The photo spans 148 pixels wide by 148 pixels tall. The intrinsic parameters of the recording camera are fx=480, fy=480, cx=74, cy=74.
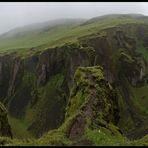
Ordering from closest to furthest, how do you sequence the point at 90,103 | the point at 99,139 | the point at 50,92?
1. the point at 99,139
2. the point at 90,103
3. the point at 50,92

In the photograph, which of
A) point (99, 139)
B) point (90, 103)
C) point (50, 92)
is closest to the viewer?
point (99, 139)


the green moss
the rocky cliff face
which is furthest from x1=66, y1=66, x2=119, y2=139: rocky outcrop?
the rocky cliff face

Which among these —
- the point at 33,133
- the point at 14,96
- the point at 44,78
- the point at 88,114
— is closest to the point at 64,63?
the point at 44,78

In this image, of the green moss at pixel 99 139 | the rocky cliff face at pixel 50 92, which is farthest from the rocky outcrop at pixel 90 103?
the rocky cliff face at pixel 50 92

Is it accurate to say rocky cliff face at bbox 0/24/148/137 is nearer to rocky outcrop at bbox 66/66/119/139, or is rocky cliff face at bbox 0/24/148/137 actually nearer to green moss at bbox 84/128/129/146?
rocky outcrop at bbox 66/66/119/139

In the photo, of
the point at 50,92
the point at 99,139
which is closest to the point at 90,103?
the point at 99,139

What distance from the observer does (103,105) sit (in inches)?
2221

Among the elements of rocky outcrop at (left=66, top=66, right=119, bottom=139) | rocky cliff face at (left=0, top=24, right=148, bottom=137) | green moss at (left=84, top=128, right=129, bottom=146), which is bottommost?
rocky cliff face at (left=0, top=24, right=148, bottom=137)

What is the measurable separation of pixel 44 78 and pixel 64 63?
9947 mm

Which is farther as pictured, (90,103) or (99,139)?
(90,103)

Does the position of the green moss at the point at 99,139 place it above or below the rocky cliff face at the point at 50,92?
above

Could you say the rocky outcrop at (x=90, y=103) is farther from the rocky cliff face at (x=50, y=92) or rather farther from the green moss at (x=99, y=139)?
the rocky cliff face at (x=50, y=92)

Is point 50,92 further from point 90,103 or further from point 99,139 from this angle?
point 99,139

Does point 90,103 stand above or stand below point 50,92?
above
